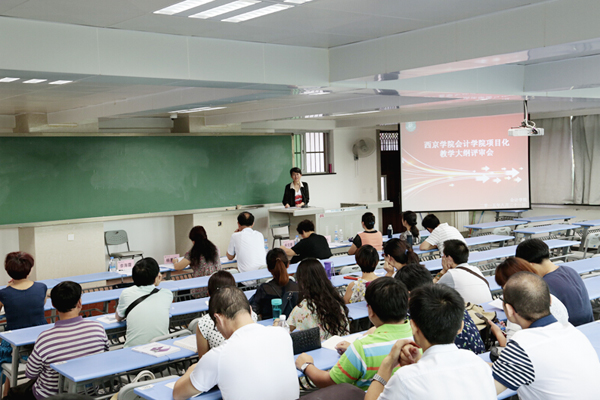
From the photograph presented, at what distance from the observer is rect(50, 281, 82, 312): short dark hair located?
3516 millimetres

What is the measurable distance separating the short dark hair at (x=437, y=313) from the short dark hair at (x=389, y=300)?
568mm

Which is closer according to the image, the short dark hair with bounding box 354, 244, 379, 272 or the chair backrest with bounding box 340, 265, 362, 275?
the short dark hair with bounding box 354, 244, 379, 272

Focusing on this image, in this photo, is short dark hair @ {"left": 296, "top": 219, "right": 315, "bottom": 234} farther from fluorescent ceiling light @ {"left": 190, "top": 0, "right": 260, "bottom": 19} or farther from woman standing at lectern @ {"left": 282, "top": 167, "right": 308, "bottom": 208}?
woman standing at lectern @ {"left": 282, "top": 167, "right": 308, "bottom": 208}

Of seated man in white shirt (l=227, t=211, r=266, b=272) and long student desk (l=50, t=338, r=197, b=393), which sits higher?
seated man in white shirt (l=227, t=211, r=266, b=272)

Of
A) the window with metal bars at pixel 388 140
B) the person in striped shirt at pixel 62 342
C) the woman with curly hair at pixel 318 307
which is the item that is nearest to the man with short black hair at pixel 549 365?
the woman with curly hair at pixel 318 307

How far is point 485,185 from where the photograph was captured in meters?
11.2

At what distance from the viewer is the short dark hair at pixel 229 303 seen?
2639 mm

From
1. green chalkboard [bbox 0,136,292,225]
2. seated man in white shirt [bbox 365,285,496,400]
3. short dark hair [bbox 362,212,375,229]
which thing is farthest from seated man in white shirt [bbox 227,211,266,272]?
seated man in white shirt [bbox 365,285,496,400]

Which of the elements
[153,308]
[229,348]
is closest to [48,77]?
[153,308]

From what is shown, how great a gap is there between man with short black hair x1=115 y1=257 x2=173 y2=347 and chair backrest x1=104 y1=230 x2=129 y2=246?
6083 mm

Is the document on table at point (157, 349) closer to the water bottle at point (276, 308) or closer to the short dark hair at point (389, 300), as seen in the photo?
the water bottle at point (276, 308)

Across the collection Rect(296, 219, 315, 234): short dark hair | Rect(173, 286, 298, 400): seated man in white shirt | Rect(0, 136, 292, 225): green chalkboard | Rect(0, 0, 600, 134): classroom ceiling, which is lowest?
Rect(173, 286, 298, 400): seated man in white shirt

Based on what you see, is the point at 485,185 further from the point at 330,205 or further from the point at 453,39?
the point at 453,39

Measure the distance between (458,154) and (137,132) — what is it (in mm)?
6012
